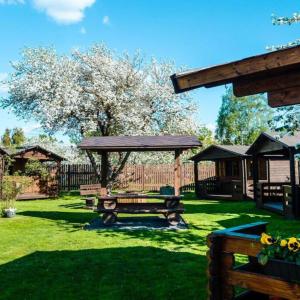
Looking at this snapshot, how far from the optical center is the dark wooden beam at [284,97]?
458 centimetres

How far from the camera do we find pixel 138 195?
45.5 ft

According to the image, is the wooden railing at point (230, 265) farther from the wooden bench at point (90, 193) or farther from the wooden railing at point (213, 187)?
the wooden railing at point (213, 187)

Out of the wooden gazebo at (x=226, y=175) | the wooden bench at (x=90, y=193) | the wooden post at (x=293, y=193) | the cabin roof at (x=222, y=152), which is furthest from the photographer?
the cabin roof at (x=222, y=152)

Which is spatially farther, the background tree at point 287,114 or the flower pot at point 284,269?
the background tree at point 287,114

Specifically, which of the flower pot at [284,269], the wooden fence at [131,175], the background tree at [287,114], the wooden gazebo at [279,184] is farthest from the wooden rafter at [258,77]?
the wooden fence at [131,175]

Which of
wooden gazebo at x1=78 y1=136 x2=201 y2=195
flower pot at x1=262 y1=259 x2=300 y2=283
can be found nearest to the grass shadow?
flower pot at x1=262 y1=259 x2=300 y2=283

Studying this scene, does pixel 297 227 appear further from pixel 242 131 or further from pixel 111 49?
pixel 242 131

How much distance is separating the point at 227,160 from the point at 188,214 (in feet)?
40.9

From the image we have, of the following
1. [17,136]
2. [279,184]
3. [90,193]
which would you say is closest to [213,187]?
[279,184]

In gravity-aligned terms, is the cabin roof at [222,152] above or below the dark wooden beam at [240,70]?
above

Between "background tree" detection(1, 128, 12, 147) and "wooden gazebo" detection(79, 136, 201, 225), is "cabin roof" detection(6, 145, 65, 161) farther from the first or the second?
"background tree" detection(1, 128, 12, 147)

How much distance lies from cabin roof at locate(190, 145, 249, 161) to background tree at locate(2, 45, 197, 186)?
3753 millimetres

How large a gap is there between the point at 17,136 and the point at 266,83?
5952 cm

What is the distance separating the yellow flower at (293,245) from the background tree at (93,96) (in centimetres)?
2305
